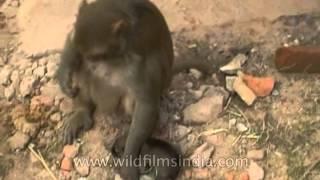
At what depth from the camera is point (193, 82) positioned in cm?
333

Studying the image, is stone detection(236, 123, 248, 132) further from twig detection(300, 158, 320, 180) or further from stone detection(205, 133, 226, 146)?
twig detection(300, 158, 320, 180)

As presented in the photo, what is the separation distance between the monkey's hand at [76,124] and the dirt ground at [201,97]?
0.11 ft

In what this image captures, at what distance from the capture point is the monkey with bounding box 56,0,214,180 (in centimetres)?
272

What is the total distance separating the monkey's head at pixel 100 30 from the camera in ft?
8.83

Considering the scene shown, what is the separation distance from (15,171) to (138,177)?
0.45 metres

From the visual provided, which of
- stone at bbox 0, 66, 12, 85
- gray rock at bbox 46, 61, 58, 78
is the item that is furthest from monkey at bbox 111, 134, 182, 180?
stone at bbox 0, 66, 12, 85

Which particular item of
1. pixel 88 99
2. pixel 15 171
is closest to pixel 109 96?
pixel 88 99

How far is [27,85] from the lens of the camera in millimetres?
3301

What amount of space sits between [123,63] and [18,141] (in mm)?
536

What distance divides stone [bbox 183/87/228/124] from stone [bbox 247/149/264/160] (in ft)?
0.68

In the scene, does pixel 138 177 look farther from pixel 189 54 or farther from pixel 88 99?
pixel 189 54

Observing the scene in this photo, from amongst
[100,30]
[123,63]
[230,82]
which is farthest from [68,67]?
[230,82]

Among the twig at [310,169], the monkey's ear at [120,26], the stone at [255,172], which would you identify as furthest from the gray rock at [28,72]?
the twig at [310,169]

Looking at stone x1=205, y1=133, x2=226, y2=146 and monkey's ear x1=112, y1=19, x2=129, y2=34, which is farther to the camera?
stone x1=205, y1=133, x2=226, y2=146
